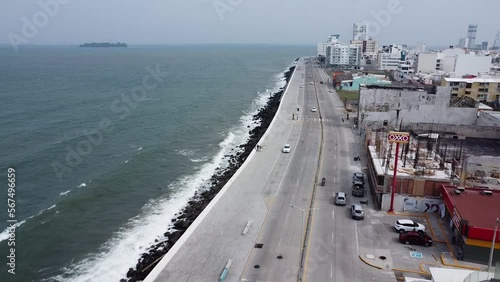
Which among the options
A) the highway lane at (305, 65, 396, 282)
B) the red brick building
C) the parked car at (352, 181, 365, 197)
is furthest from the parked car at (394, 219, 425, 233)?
the parked car at (352, 181, 365, 197)

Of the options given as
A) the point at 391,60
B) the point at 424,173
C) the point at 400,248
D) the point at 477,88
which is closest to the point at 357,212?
the point at 400,248

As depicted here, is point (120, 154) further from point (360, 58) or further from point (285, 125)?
point (360, 58)

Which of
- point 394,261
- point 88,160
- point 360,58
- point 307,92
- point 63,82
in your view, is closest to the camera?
point 394,261

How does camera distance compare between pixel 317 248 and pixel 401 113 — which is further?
pixel 401 113

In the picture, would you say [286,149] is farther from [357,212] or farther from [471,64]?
[471,64]

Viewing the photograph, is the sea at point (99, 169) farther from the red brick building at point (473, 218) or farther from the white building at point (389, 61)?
the white building at point (389, 61)

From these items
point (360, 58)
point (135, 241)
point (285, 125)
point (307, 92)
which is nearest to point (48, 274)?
point (135, 241)
